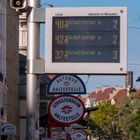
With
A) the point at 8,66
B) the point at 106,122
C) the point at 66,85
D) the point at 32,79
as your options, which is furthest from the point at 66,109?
the point at 106,122

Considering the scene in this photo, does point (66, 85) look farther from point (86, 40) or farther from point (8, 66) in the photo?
point (8, 66)

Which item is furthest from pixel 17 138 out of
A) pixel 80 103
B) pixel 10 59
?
pixel 80 103

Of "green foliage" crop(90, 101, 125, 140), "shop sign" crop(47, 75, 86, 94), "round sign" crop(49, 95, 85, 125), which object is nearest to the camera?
"shop sign" crop(47, 75, 86, 94)

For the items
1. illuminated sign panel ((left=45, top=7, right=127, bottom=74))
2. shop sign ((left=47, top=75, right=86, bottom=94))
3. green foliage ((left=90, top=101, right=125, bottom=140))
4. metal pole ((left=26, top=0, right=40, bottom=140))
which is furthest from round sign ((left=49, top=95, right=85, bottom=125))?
green foliage ((left=90, top=101, right=125, bottom=140))

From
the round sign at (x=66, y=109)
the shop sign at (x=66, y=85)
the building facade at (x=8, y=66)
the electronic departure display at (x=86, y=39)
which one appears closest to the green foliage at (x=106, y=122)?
the building facade at (x=8, y=66)

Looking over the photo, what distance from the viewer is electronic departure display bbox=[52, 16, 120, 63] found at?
1451 cm

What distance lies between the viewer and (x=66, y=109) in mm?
15039

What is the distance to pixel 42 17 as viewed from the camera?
14.1 meters

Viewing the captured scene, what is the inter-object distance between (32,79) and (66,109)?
141 cm

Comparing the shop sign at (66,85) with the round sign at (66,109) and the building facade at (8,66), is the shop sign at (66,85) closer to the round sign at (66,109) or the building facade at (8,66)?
the round sign at (66,109)

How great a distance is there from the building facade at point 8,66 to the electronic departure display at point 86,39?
1371 inches

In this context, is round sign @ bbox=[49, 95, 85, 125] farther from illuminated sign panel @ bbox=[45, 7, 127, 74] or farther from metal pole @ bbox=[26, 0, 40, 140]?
metal pole @ bbox=[26, 0, 40, 140]

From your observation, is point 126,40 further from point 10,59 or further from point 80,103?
point 10,59

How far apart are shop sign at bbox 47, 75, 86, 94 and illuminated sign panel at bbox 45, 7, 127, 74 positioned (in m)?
0.24
